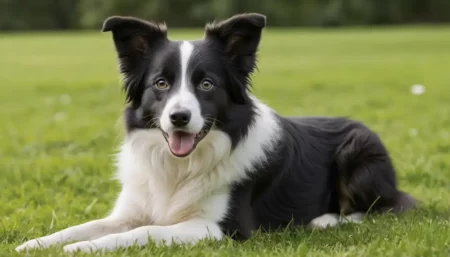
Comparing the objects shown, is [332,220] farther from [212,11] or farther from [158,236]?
[212,11]

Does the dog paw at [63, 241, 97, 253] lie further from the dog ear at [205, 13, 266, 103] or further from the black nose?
the dog ear at [205, 13, 266, 103]

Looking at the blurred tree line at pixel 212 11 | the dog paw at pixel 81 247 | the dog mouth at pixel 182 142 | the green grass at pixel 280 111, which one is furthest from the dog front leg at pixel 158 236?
the blurred tree line at pixel 212 11

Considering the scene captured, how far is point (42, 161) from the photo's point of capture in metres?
7.52

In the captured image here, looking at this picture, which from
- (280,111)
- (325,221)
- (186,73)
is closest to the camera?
(186,73)

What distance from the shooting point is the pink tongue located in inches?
179

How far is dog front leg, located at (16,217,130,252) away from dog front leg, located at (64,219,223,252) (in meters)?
0.28

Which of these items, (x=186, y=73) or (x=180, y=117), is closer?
(x=180, y=117)

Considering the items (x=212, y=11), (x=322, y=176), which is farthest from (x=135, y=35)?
(x=212, y=11)

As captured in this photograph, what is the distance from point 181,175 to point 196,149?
9.5 inches

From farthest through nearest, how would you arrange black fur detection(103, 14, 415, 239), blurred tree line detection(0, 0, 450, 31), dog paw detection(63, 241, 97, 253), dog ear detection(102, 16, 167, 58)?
blurred tree line detection(0, 0, 450, 31)
dog ear detection(102, 16, 167, 58)
black fur detection(103, 14, 415, 239)
dog paw detection(63, 241, 97, 253)

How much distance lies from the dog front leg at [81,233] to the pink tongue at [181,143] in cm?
78

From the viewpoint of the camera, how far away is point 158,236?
439 cm

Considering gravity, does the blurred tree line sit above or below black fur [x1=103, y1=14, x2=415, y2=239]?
below

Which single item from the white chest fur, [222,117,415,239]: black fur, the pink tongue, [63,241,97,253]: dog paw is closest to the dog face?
the pink tongue
